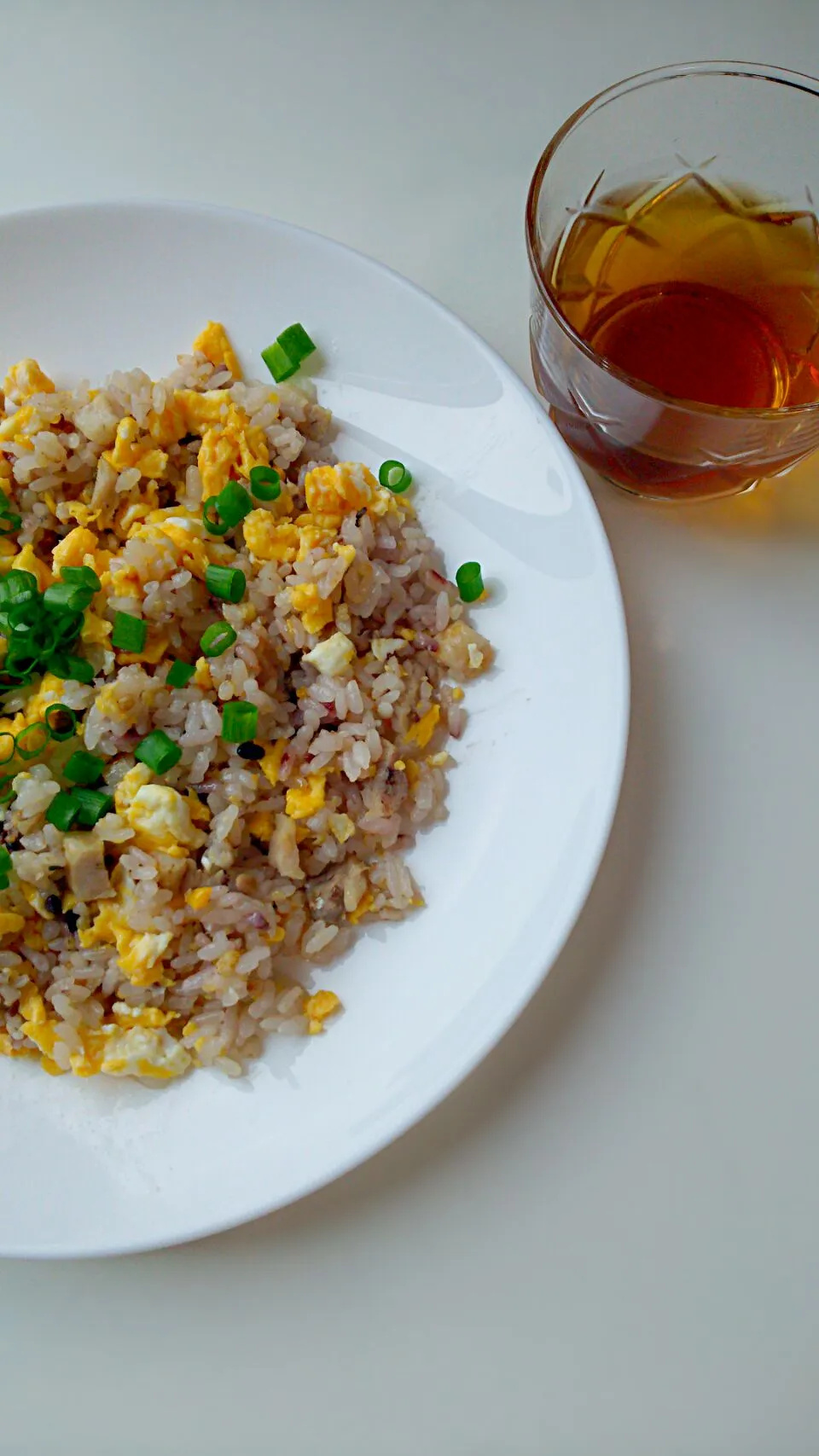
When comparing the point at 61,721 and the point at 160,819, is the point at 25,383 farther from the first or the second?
the point at 160,819

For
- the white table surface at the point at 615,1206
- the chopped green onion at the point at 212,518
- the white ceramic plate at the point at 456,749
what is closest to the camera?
the white ceramic plate at the point at 456,749

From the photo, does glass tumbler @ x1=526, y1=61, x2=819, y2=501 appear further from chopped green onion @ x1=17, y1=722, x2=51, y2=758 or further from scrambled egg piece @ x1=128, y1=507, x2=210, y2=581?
chopped green onion @ x1=17, y1=722, x2=51, y2=758

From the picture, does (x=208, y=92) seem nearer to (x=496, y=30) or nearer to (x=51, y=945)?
(x=496, y=30)

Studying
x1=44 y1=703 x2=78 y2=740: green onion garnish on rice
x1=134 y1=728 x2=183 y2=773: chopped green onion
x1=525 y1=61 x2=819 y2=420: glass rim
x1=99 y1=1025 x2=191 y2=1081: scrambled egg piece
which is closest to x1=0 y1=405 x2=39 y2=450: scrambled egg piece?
x1=44 y1=703 x2=78 y2=740: green onion garnish on rice

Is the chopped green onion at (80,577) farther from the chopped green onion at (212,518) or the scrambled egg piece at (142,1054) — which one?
the scrambled egg piece at (142,1054)

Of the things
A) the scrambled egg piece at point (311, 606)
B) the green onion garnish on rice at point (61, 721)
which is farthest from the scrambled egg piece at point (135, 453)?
the green onion garnish on rice at point (61, 721)

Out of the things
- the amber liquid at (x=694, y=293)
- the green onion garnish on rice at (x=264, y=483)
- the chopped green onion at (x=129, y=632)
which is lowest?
the chopped green onion at (x=129, y=632)

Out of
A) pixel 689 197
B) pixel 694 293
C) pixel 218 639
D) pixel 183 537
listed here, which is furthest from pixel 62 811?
pixel 689 197
